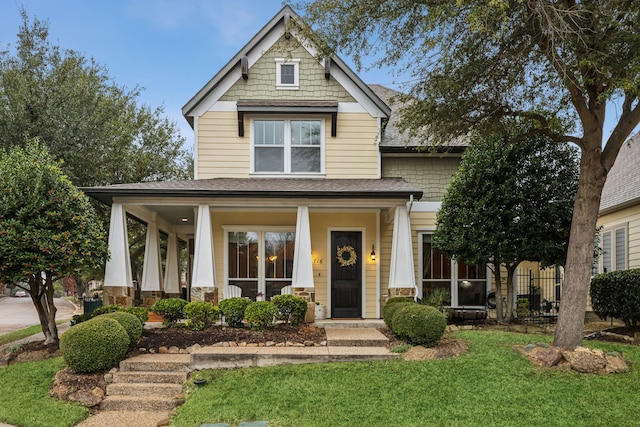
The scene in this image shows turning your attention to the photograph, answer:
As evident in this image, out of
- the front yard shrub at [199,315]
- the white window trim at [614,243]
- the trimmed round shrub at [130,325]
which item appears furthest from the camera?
the white window trim at [614,243]

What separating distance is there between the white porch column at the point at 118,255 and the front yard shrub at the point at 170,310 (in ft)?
4.35

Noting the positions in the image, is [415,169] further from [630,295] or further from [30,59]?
[30,59]

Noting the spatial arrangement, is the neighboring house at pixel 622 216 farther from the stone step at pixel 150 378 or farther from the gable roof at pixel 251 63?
the stone step at pixel 150 378

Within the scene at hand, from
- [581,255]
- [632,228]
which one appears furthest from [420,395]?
[632,228]

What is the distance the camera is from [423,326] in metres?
8.29

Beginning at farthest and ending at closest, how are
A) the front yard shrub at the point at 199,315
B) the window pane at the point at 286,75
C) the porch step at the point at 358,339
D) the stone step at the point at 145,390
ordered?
1. the window pane at the point at 286,75
2. the front yard shrub at the point at 199,315
3. the porch step at the point at 358,339
4. the stone step at the point at 145,390

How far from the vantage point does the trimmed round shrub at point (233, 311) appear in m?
10.1

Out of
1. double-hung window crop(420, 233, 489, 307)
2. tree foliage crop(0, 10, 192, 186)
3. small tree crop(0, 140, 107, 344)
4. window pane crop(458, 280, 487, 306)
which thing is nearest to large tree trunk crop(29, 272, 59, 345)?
small tree crop(0, 140, 107, 344)

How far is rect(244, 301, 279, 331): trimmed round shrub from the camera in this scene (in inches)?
382

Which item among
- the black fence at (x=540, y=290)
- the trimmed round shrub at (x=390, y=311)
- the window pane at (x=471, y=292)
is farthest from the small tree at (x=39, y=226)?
the black fence at (x=540, y=290)

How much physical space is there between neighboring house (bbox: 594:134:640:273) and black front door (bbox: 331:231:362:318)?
644 centimetres

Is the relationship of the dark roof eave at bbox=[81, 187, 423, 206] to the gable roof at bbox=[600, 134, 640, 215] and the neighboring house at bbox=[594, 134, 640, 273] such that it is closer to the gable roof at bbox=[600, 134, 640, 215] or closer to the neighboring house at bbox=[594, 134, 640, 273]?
the neighboring house at bbox=[594, 134, 640, 273]

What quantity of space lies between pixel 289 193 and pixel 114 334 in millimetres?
4874

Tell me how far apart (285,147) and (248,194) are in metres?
2.64
